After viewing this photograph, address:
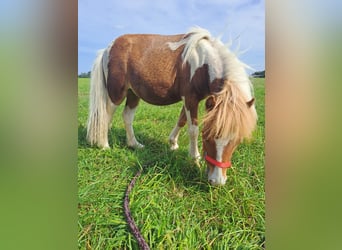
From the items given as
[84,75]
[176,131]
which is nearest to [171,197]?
[176,131]

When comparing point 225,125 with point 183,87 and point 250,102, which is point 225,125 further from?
point 183,87

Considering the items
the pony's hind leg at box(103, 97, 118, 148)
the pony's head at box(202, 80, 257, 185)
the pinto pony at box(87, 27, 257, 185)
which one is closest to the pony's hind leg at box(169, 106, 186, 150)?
the pinto pony at box(87, 27, 257, 185)

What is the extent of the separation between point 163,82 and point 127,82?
0.56ft

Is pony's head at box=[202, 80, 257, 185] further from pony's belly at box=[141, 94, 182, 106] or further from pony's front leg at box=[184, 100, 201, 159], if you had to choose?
pony's belly at box=[141, 94, 182, 106]

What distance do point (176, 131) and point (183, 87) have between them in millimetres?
203

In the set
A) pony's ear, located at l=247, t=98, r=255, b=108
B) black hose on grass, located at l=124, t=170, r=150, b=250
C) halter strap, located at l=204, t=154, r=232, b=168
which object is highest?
pony's ear, located at l=247, t=98, r=255, b=108

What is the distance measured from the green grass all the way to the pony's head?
0.14 feet

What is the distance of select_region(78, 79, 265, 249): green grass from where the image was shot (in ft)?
4.56

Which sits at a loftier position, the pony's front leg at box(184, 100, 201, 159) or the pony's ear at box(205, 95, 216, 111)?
the pony's ear at box(205, 95, 216, 111)

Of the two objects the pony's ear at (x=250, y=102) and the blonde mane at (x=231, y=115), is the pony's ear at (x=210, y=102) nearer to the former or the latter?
the blonde mane at (x=231, y=115)

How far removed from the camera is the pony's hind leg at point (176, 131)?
152cm

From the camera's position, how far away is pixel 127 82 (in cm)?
156

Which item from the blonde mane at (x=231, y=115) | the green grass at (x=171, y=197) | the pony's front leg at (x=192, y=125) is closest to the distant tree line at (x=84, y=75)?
the green grass at (x=171, y=197)

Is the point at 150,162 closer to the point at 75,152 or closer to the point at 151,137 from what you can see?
the point at 151,137
